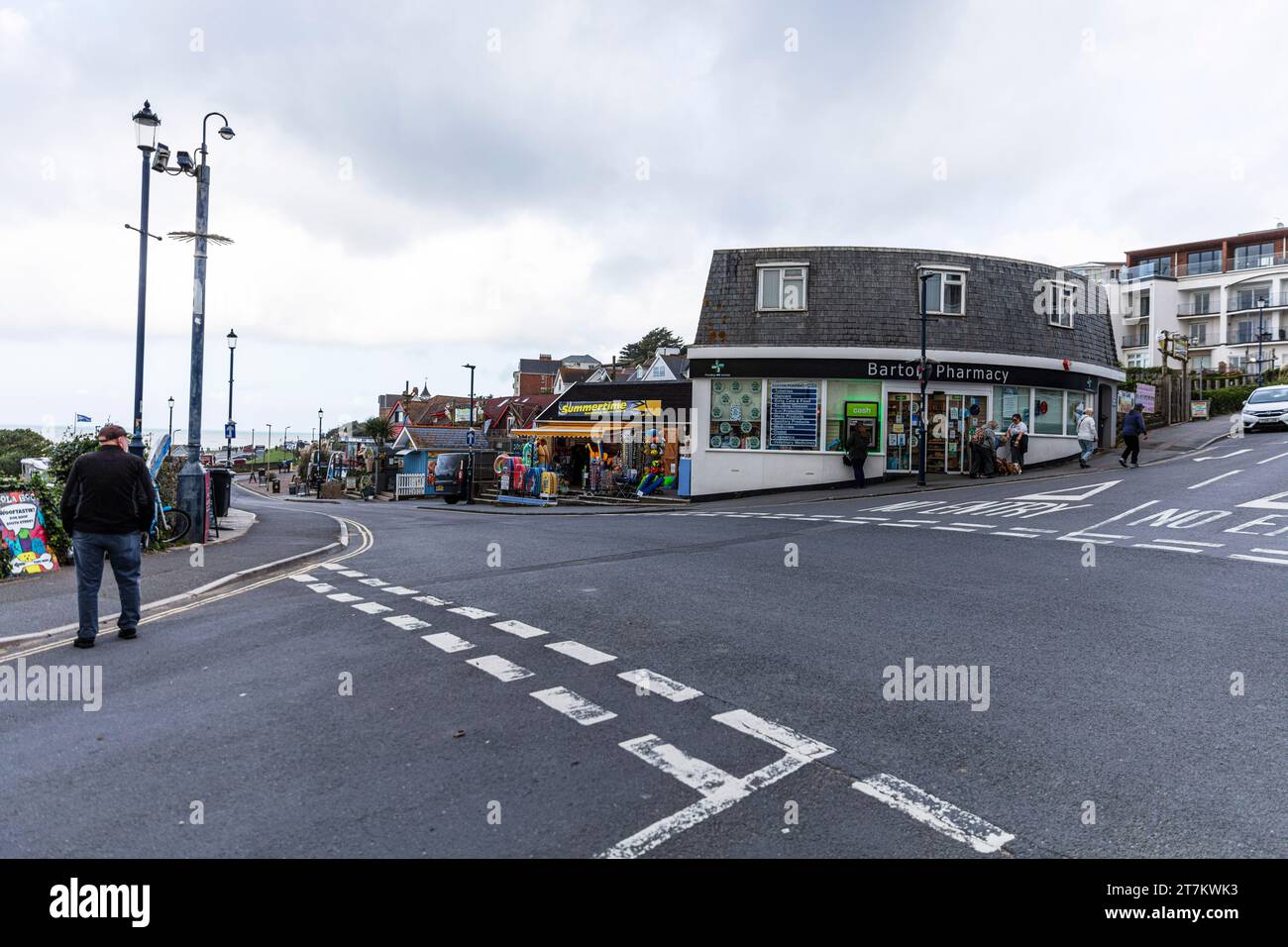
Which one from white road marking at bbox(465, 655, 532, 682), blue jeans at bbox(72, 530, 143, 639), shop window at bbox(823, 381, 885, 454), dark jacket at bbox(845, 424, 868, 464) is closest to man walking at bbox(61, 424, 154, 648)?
blue jeans at bbox(72, 530, 143, 639)

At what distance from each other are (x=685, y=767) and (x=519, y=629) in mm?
3328

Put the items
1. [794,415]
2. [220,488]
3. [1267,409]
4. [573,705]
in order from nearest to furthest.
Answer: [573,705]
[220,488]
[794,415]
[1267,409]

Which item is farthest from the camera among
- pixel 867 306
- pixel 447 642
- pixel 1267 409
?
pixel 1267 409

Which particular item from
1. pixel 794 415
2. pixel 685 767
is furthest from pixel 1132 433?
pixel 685 767

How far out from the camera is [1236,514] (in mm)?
14094

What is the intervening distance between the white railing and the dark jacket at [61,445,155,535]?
120 feet

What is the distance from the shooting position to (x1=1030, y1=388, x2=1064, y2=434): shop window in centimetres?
2738

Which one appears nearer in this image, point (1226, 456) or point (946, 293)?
point (1226, 456)

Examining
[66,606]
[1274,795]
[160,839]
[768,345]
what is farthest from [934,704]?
[768,345]

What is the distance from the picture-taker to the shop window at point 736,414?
26.2 metres

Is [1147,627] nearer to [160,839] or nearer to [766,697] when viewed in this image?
[766,697]

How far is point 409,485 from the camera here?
143ft

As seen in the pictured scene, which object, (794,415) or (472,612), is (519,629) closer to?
(472,612)
